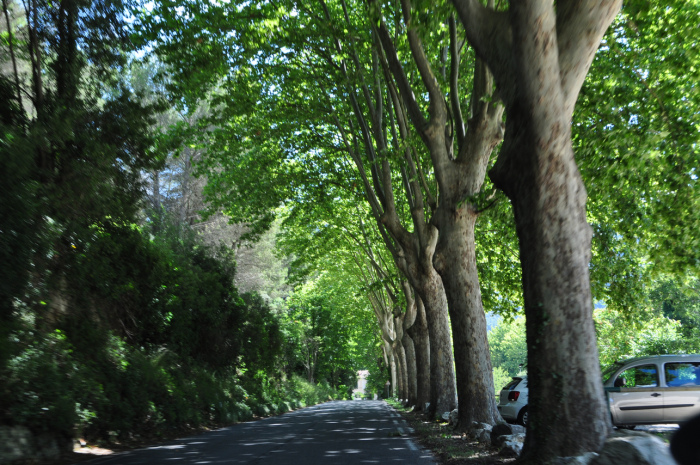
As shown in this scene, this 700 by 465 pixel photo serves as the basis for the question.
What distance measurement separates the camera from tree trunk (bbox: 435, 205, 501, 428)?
1140 cm

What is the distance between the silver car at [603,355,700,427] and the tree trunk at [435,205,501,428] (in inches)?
143

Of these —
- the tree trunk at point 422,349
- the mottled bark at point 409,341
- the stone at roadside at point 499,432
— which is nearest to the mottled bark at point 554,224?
the stone at roadside at point 499,432

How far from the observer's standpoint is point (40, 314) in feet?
33.9

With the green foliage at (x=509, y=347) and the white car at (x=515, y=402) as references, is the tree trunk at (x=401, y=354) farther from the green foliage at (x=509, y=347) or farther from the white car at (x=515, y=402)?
the green foliage at (x=509, y=347)

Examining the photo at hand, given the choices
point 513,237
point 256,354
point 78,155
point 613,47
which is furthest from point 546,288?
point 256,354

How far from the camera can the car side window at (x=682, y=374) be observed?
1311cm

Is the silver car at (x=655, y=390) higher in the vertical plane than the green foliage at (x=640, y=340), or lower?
lower

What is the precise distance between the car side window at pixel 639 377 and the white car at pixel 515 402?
2.96 m

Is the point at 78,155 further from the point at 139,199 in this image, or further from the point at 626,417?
the point at 626,417

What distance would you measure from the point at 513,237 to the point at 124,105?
11297 millimetres

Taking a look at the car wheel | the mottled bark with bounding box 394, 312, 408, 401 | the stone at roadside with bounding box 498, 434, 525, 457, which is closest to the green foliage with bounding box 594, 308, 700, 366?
the mottled bark with bounding box 394, 312, 408, 401

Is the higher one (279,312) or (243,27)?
(243,27)

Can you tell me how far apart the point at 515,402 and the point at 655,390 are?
378cm

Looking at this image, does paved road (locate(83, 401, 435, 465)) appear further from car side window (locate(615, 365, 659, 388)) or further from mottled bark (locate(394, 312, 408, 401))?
mottled bark (locate(394, 312, 408, 401))
